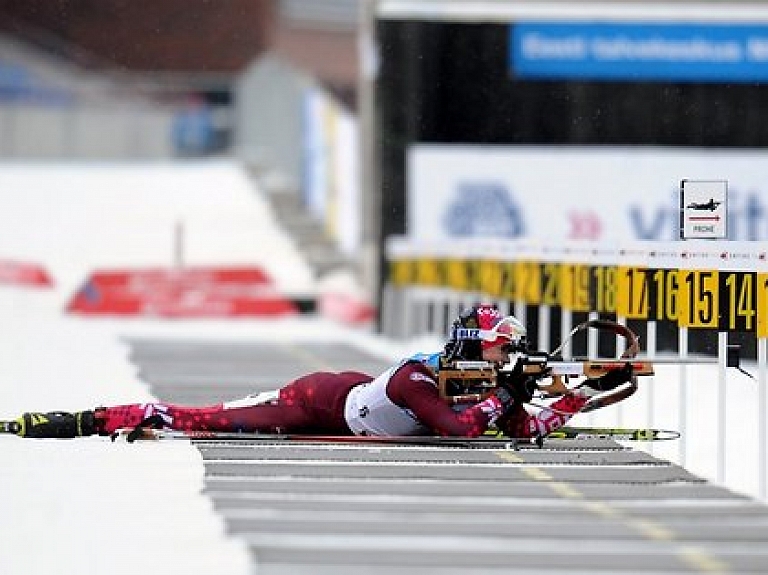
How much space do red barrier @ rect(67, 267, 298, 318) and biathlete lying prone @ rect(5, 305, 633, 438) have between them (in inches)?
888

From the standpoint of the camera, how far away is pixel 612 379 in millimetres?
16109

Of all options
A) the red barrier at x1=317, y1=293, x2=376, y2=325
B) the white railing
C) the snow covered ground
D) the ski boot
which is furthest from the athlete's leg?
the red barrier at x1=317, y1=293, x2=376, y2=325

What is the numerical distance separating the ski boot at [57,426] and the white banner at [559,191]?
1991 cm

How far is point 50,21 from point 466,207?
27724 mm

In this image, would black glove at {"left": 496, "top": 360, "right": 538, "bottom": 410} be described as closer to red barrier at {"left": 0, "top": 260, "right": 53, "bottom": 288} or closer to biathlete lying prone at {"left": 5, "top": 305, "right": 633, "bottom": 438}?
biathlete lying prone at {"left": 5, "top": 305, "right": 633, "bottom": 438}

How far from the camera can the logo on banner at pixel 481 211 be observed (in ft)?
121

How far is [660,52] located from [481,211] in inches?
159

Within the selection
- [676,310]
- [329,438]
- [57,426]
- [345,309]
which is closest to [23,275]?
[345,309]

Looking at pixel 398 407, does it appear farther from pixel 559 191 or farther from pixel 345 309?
pixel 345 309

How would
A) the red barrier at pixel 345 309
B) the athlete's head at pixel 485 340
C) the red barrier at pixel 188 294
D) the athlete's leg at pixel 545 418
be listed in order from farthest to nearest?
the red barrier at pixel 188 294 → the red barrier at pixel 345 309 → the athlete's head at pixel 485 340 → the athlete's leg at pixel 545 418

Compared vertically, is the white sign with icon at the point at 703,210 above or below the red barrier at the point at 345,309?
above

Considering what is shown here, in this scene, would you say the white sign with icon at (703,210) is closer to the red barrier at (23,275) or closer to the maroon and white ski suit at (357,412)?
the maroon and white ski suit at (357,412)

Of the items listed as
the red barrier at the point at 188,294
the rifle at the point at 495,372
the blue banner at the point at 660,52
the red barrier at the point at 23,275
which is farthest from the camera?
the red barrier at the point at 23,275

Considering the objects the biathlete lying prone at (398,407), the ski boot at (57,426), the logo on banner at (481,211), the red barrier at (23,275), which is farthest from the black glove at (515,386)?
the red barrier at (23,275)
